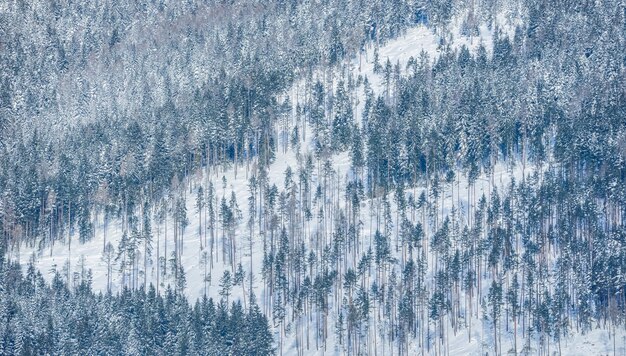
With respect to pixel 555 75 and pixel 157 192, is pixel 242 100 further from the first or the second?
pixel 555 75

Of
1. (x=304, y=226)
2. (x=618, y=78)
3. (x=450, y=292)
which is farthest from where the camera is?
(x=618, y=78)

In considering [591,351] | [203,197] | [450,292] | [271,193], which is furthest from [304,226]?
[591,351]

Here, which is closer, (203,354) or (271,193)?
(203,354)

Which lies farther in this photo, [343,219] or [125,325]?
[343,219]

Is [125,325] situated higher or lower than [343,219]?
A: lower

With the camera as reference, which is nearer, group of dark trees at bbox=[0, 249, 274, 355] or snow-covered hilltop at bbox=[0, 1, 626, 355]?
group of dark trees at bbox=[0, 249, 274, 355]

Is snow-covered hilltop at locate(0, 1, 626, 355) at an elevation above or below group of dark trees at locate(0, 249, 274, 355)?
above

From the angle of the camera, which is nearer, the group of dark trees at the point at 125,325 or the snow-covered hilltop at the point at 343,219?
the group of dark trees at the point at 125,325

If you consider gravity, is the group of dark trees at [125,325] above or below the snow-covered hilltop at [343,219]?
below
